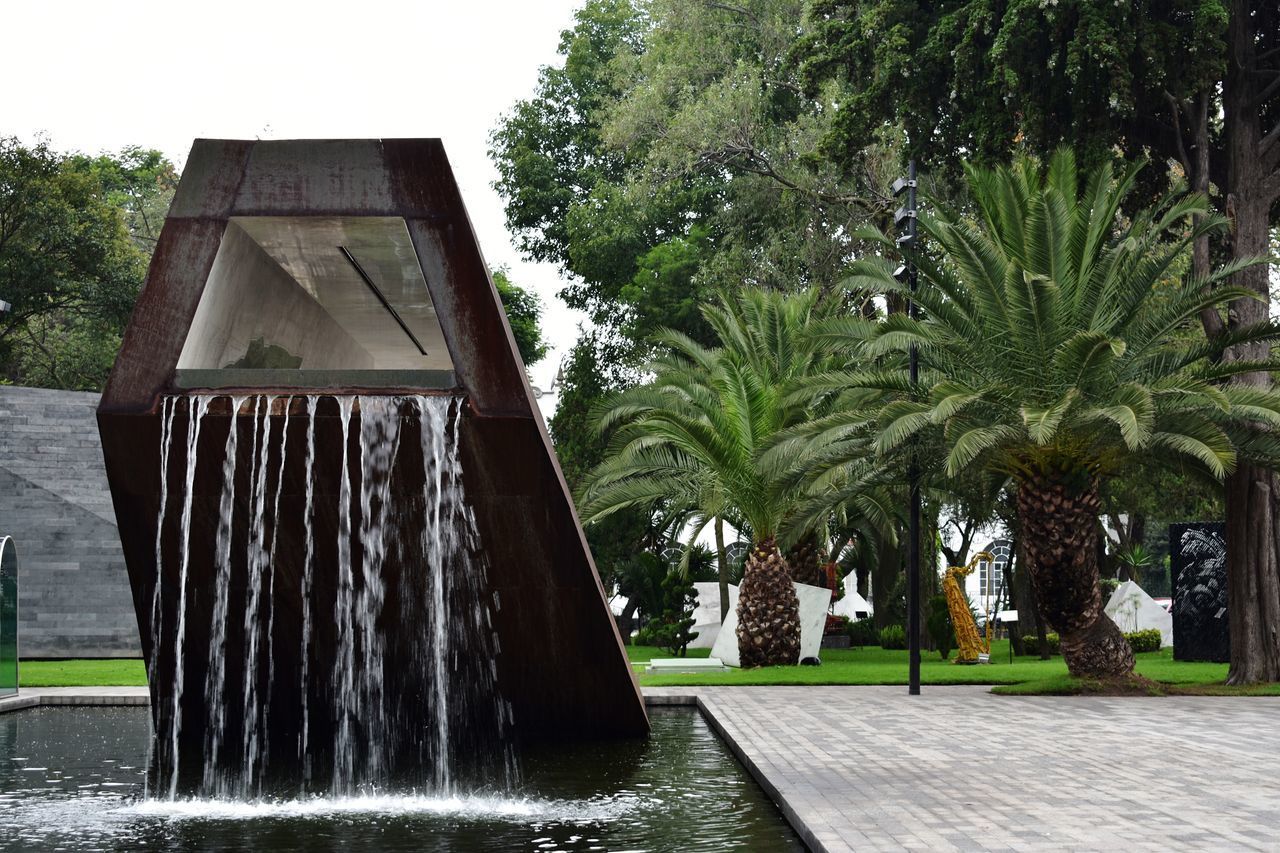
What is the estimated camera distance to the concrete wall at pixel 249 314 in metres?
11.1

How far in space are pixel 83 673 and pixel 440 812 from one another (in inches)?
558

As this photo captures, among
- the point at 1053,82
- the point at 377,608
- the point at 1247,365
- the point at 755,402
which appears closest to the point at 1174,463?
the point at 1247,365

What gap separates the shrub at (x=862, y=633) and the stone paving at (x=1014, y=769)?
710 inches

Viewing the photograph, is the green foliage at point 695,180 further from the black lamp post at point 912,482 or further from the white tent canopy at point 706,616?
the black lamp post at point 912,482

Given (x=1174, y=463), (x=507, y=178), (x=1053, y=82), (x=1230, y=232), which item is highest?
(x=507, y=178)

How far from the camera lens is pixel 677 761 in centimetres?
1113

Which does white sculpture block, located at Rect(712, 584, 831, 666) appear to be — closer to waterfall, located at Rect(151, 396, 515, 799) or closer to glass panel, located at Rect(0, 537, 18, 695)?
glass panel, located at Rect(0, 537, 18, 695)

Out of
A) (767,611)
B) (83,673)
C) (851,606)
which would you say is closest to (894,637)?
(851,606)

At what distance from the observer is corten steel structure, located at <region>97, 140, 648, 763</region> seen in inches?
409

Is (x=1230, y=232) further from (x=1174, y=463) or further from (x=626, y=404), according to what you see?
(x=626, y=404)

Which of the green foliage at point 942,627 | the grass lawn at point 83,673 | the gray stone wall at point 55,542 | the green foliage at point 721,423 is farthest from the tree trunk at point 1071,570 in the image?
the gray stone wall at point 55,542

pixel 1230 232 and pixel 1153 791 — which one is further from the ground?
pixel 1230 232

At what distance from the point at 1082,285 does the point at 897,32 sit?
20.3 feet

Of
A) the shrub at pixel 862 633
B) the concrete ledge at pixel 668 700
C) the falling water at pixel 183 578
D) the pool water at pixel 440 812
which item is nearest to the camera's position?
the pool water at pixel 440 812
